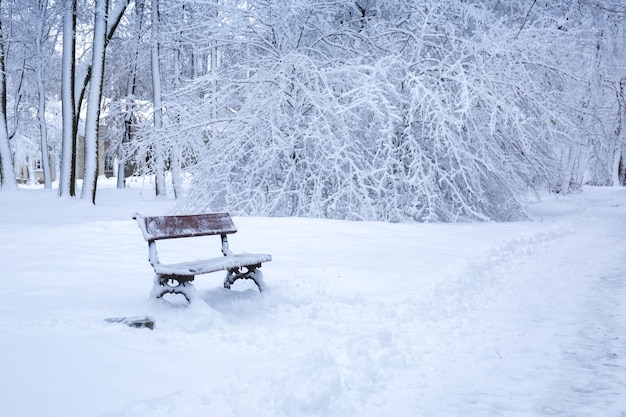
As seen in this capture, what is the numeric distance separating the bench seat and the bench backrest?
0.31 meters

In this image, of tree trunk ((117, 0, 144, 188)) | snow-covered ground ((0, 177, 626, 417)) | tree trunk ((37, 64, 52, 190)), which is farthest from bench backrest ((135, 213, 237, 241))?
tree trunk ((37, 64, 52, 190))

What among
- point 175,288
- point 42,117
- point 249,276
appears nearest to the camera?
point 175,288

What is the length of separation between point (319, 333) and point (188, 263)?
1565mm

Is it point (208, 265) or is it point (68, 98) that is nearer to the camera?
point (208, 265)

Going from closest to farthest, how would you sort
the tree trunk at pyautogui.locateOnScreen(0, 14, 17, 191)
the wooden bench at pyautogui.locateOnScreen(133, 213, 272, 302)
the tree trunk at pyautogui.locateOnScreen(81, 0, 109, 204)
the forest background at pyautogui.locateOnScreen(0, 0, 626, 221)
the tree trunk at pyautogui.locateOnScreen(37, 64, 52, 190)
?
the wooden bench at pyautogui.locateOnScreen(133, 213, 272, 302), the forest background at pyautogui.locateOnScreen(0, 0, 626, 221), the tree trunk at pyautogui.locateOnScreen(81, 0, 109, 204), the tree trunk at pyautogui.locateOnScreen(0, 14, 17, 191), the tree trunk at pyautogui.locateOnScreen(37, 64, 52, 190)

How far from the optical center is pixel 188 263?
5.98 metres

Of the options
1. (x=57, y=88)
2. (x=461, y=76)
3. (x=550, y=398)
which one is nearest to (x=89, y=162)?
(x=461, y=76)

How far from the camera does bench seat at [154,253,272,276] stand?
18.0 feet

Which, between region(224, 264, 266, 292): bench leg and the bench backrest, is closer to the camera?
the bench backrest

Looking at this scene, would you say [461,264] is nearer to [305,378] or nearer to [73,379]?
[305,378]

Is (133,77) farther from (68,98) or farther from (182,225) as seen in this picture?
(182,225)

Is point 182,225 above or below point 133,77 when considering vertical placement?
below

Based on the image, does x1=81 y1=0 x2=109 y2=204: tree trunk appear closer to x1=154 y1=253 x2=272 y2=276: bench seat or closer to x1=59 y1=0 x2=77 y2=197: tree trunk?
x1=59 y1=0 x2=77 y2=197: tree trunk

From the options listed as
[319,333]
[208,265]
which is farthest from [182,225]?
[319,333]
